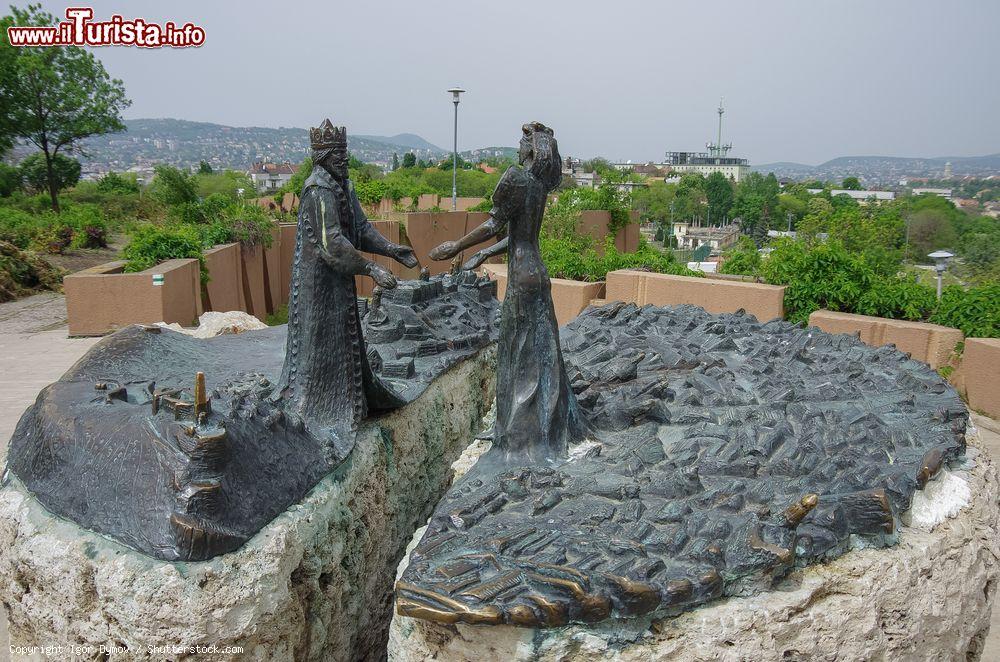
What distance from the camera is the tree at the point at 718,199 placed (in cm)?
6638

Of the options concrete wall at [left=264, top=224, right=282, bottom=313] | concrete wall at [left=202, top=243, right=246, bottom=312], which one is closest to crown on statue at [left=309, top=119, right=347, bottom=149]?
concrete wall at [left=202, top=243, right=246, bottom=312]

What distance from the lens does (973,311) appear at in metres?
7.11

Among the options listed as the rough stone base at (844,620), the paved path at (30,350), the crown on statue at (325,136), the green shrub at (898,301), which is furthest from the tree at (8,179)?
→ the rough stone base at (844,620)

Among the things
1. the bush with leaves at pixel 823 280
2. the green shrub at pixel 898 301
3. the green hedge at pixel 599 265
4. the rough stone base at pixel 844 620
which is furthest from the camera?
the green hedge at pixel 599 265

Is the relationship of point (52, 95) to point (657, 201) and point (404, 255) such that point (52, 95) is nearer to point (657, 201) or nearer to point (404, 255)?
point (404, 255)

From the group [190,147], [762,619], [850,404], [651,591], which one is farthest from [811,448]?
[190,147]

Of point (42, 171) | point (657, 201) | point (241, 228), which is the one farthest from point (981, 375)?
point (657, 201)

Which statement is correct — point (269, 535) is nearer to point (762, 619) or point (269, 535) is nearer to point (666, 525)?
point (666, 525)

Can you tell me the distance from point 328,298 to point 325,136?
85 centimetres

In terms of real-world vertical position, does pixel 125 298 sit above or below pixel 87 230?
below

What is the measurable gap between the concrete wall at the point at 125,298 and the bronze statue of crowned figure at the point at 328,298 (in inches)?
224

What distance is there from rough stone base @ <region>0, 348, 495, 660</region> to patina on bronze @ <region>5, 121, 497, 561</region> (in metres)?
0.09

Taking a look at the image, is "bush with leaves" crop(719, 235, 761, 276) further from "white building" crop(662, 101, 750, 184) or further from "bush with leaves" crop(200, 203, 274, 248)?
"white building" crop(662, 101, 750, 184)

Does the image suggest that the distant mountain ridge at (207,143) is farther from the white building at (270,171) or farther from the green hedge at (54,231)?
the green hedge at (54,231)
